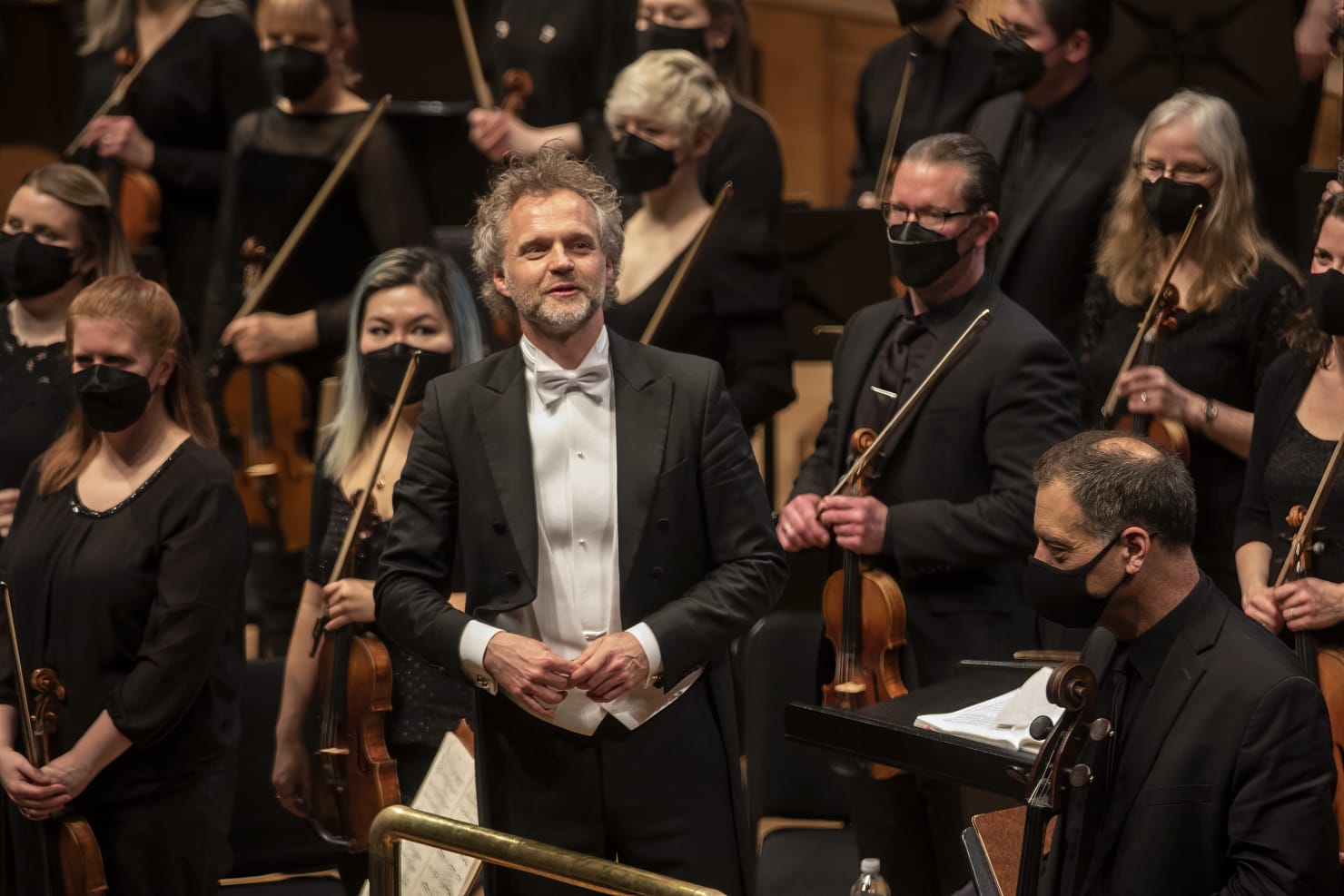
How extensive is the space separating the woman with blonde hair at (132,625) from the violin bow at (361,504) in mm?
166

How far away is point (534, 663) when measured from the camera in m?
2.48

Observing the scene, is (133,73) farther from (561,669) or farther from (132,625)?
(561,669)

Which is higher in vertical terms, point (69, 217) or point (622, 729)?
point (69, 217)

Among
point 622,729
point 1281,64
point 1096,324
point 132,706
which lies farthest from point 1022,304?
point 132,706

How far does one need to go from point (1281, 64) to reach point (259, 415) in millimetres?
2738

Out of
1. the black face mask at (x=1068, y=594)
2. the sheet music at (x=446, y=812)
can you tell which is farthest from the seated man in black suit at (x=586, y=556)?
the black face mask at (x=1068, y=594)

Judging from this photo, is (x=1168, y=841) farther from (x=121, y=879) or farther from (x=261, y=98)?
(x=261, y=98)

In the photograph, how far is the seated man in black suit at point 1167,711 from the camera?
2.31 meters

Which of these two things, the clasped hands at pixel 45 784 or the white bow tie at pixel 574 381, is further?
the clasped hands at pixel 45 784

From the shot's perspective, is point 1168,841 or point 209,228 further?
point 209,228

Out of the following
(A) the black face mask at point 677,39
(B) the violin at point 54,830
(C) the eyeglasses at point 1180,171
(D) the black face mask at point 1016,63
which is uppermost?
(D) the black face mask at point 1016,63

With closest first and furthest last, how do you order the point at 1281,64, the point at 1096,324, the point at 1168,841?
the point at 1168,841 → the point at 1096,324 → the point at 1281,64

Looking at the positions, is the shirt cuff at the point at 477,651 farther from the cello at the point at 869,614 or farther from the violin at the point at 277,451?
the violin at the point at 277,451

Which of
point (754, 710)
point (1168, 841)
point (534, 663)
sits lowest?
point (754, 710)
